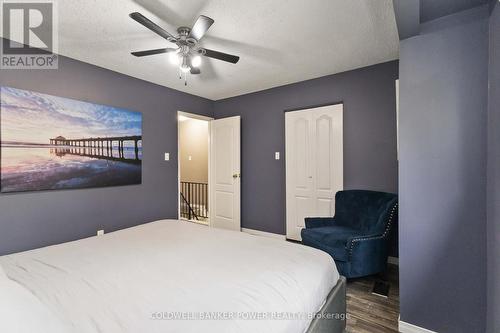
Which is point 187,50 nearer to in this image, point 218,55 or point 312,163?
point 218,55

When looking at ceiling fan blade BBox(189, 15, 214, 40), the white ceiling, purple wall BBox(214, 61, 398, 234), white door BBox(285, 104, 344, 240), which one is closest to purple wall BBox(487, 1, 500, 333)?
the white ceiling

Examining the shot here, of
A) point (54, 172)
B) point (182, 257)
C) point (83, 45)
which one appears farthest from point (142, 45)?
point (182, 257)

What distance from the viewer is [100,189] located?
3020 millimetres

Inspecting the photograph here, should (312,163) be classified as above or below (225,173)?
above

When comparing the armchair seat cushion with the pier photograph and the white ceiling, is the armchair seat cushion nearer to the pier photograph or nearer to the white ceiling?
the white ceiling

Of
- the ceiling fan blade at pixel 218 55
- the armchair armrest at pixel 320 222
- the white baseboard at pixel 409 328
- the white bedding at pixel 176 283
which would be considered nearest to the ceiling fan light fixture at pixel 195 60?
the ceiling fan blade at pixel 218 55

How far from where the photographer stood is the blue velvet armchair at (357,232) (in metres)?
2.32

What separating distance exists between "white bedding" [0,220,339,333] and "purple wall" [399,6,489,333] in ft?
2.20

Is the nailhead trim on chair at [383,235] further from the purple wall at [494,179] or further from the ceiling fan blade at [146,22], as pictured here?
the ceiling fan blade at [146,22]

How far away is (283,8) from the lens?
193 cm

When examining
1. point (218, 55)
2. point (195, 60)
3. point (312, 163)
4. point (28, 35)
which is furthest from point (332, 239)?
point (28, 35)

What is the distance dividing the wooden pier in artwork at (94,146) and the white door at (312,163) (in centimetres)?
229

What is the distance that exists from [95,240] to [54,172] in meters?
1.32

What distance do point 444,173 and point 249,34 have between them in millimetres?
1976
